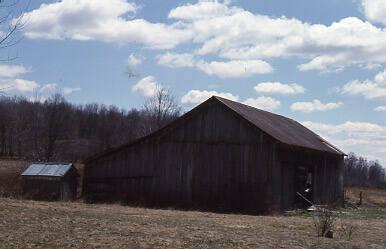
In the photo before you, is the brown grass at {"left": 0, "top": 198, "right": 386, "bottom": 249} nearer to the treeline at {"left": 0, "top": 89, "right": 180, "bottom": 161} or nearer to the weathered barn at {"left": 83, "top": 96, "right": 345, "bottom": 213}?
the weathered barn at {"left": 83, "top": 96, "right": 345, "bottom": 213}

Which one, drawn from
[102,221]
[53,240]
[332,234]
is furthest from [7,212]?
[332,234]

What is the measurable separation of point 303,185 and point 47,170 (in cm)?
1429

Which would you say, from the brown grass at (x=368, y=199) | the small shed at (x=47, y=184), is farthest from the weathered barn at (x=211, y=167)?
the brown grass at (x=368, y=199)

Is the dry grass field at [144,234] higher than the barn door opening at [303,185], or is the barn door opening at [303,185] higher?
the barn door opening at [303,185]

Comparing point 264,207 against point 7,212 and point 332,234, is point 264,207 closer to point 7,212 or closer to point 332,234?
point 332,234

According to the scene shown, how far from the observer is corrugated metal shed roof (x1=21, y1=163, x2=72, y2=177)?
31.4 m

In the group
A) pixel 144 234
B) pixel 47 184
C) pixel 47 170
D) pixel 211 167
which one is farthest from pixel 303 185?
pixel 144 234

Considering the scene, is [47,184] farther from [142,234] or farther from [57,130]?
[57,130]

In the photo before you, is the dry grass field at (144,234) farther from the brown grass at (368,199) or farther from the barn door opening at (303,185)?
the brown grass at (368,199)

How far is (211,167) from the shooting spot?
1136 inches

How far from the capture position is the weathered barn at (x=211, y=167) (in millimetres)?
27547

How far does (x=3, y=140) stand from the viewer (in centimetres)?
9769

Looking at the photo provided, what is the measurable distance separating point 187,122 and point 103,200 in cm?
646

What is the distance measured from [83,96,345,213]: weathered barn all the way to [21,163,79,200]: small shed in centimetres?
111
